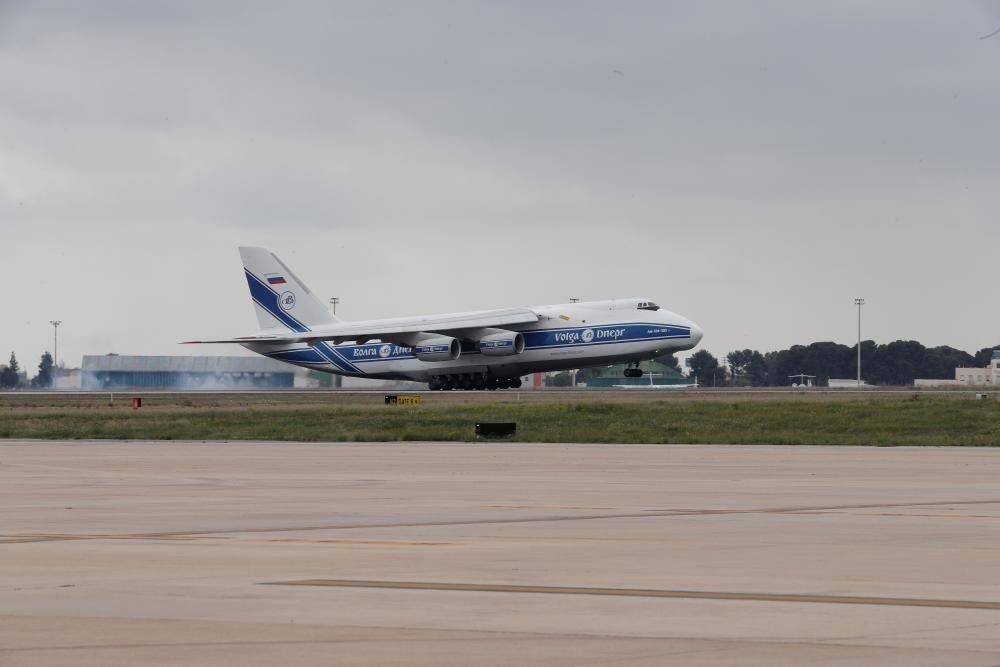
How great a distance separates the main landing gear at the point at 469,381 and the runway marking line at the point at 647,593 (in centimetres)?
7406

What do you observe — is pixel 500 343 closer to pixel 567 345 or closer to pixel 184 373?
pixel 567 345

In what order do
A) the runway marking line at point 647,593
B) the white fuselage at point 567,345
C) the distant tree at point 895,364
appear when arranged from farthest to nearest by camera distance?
the distant tree at point 895,364, the white fuselage at point 567,345, the runway marking line at point 647,593

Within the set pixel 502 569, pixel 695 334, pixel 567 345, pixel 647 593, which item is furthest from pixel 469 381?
pixel 647 593

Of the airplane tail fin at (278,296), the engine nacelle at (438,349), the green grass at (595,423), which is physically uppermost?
the airplane tail fin at (278,296)

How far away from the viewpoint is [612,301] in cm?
8175

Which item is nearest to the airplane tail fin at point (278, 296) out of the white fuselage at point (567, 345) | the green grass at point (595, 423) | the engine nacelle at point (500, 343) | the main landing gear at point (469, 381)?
the white fuselage at point (567, 345)

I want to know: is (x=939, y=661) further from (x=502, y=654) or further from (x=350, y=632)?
(x=350, y=632)

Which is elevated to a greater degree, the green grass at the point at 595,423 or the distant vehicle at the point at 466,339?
the distant vehicle at the point at 466,339

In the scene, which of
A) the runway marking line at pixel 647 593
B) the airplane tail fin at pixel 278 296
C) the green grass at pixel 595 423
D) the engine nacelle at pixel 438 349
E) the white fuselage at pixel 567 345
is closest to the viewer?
the runway marking line at pixel 647 593

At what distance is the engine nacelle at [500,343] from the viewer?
8238cm

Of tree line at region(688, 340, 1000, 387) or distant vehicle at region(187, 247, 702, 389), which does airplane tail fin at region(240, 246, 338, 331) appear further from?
tree line at region(688, 340, 1000, 387)

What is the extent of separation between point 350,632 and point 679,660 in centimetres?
220

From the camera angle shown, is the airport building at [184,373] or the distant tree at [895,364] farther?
the distant tree at [895,364]

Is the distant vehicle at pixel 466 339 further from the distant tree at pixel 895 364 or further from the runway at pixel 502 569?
the distant tree at pixel 895 364
